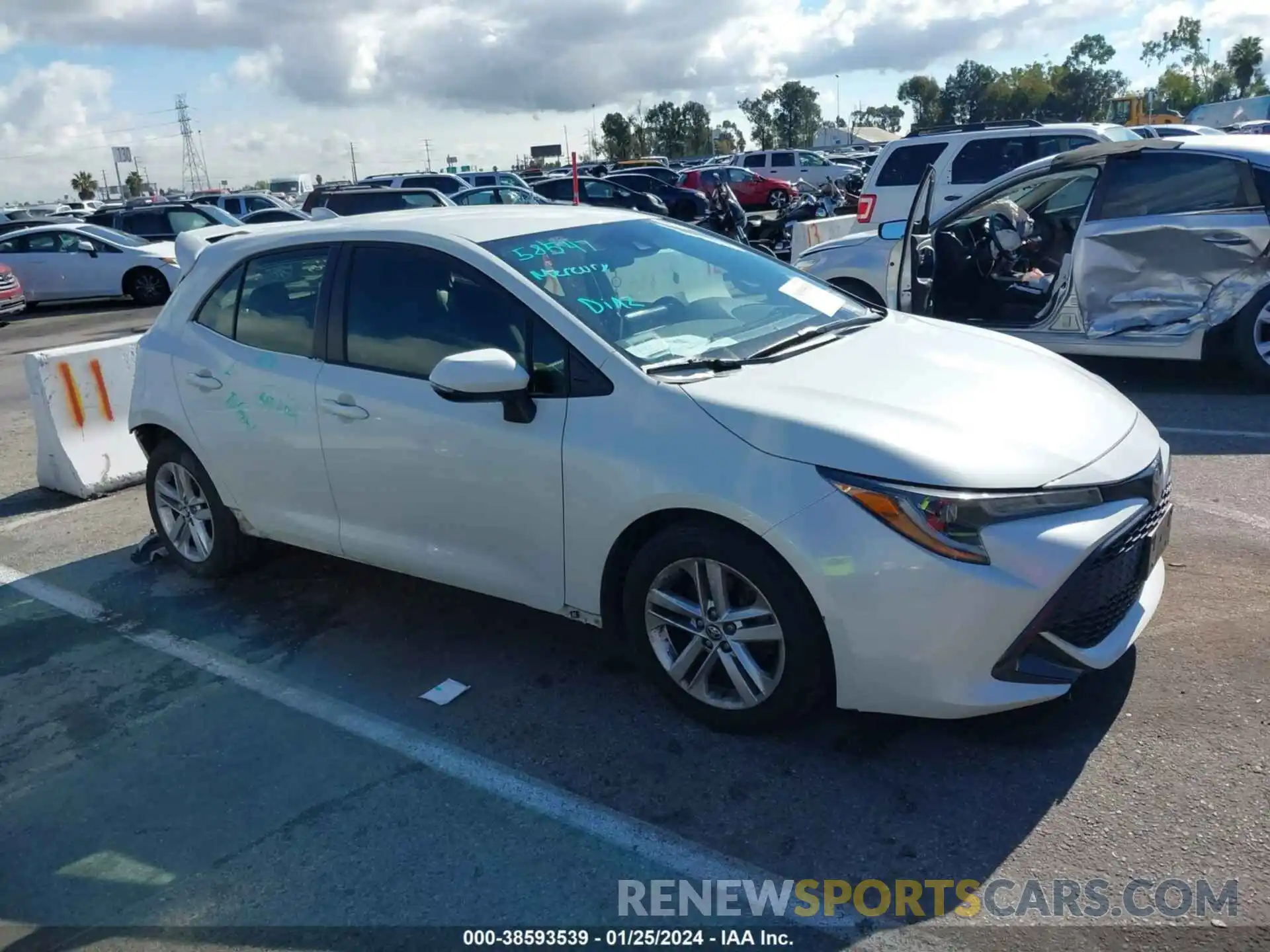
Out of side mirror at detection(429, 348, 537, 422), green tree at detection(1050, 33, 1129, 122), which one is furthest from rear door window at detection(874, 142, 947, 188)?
green tree at detection(1050, 33, 1129, 122)

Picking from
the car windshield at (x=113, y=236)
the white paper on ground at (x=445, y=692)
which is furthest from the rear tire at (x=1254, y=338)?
the car windshield at (x=113, y=236)

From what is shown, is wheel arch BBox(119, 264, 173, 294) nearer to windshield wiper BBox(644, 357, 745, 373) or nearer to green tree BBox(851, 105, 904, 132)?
windshield wiper BBox(644, 357, 745, 373)

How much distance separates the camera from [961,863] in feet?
9.07

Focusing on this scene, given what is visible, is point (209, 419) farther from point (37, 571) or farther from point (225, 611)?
point (37, 571)

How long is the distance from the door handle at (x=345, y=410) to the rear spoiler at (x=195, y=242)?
1.31 metres

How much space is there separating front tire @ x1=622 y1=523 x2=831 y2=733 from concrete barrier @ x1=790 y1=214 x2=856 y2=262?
6812 mm

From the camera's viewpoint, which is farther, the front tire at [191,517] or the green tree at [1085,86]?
the green tree at [1085,86]

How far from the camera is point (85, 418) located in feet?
22.1

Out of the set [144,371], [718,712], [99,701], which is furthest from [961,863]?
[144,371]

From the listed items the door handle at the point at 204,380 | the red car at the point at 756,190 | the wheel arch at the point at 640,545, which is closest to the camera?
the wheel arch at the point at 640,545

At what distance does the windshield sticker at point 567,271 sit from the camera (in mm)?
3797

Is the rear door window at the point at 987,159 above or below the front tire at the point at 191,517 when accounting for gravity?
above

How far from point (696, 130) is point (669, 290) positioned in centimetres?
10186

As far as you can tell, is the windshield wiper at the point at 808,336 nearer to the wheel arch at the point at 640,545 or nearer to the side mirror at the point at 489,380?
the wheel arch at the point at 640,545
